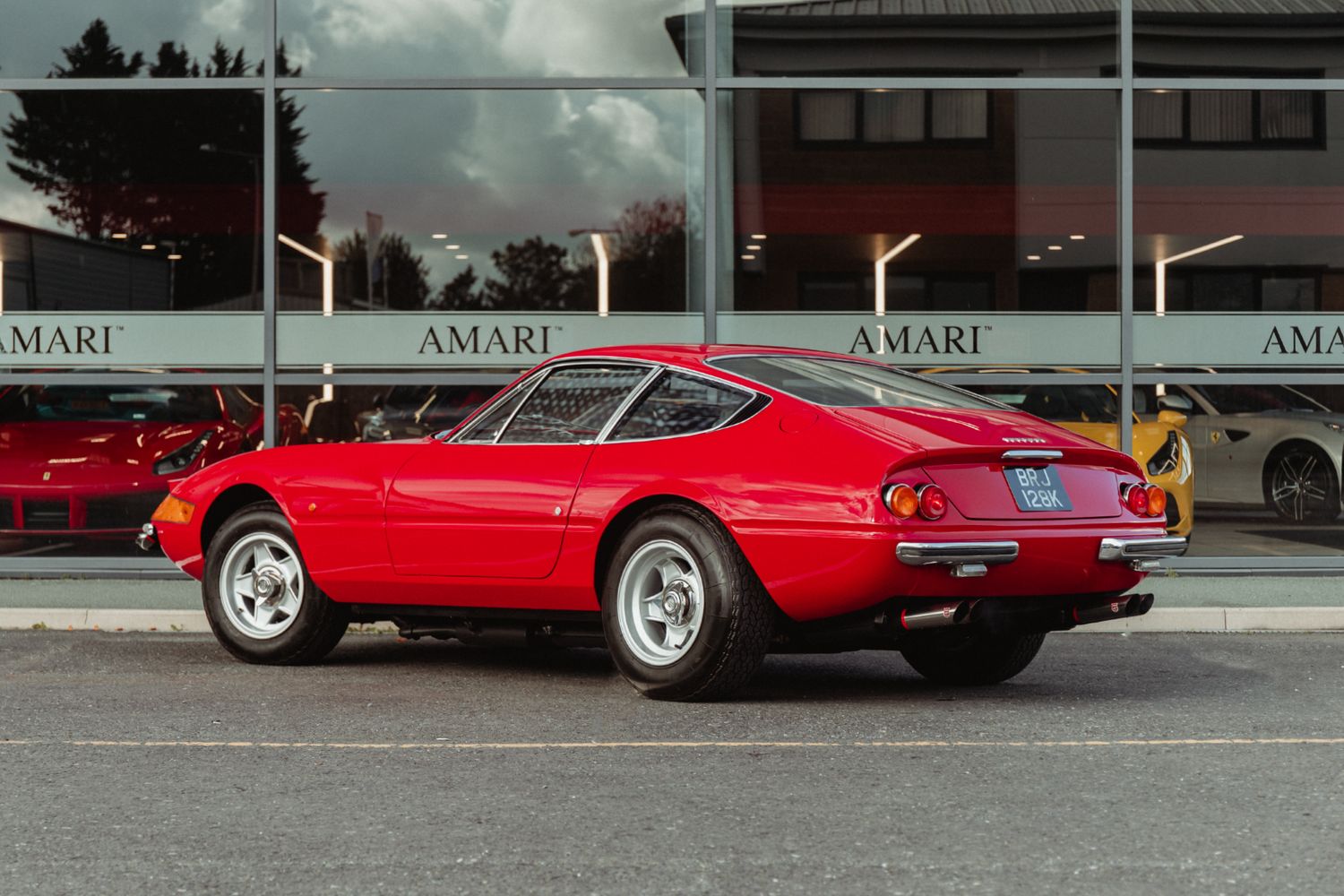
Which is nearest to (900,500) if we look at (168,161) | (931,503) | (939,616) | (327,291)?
(931,503)

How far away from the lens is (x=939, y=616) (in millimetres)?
6133

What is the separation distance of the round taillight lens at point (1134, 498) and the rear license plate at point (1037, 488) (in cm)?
35

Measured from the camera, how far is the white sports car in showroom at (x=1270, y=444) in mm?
11820

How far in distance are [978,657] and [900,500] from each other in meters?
1.55

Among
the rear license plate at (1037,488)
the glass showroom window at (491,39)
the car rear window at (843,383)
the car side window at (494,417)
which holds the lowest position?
the rear license plate at (1037,488)

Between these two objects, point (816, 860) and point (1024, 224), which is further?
point (1024, 224)

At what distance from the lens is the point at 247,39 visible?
12219 millimetres

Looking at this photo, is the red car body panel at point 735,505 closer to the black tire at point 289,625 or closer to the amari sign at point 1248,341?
the black tire at point 289,625

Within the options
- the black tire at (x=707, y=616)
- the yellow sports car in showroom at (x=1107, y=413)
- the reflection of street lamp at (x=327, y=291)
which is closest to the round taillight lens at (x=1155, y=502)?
the black tire at (x=707, y=616)

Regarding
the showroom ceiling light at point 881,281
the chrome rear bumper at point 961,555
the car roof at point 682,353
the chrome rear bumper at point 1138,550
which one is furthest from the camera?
the showroom ceiling light at point 881,281

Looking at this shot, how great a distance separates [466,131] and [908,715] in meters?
7.00

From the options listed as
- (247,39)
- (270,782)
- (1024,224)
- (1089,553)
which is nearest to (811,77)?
(1024,224)

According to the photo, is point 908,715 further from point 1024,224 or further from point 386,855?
point 1024,224

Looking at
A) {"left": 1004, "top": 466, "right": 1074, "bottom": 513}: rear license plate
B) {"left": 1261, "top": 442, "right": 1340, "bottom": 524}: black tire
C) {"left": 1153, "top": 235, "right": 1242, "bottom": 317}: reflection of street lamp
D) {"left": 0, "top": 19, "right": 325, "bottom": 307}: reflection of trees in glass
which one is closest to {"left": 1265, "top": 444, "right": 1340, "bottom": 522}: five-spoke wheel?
{"left": 1261, "top": 442, "right": 1340, "bottom": 524}: black tire
